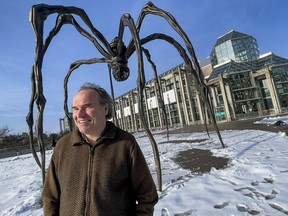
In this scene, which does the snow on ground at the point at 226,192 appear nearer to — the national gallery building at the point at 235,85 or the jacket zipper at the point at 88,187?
the jacket zipper at the point at 88,187

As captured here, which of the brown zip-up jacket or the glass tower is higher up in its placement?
the glass tower

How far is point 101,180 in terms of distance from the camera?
4.61 feet

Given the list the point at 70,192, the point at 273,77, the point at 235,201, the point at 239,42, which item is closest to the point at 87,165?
the point at 70,192

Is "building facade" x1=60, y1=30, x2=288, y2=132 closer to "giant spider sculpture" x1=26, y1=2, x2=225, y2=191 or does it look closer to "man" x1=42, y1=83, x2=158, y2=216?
"giant spider sculpture" x1=26, y1=2, x2=225, y2=191

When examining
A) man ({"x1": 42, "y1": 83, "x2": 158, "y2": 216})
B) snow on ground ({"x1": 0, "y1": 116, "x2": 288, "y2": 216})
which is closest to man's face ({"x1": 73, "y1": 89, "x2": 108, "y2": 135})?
man ({"x1": 42, "y1": 83, "x2": 158, "y2": 216})

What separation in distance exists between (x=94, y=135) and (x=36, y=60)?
152cm

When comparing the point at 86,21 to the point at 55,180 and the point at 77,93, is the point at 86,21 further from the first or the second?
the point at 55,180

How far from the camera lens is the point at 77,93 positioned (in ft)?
5.22

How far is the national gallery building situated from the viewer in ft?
101

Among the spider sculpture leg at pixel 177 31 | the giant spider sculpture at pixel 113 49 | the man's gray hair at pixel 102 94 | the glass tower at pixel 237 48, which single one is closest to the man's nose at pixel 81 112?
the man's gray hair at pixel 102 94

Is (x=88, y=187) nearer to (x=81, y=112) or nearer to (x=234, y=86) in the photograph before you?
(x=81, y=112)

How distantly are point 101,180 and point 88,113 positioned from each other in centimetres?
45

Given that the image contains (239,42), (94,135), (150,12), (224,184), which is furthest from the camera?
(239,42)

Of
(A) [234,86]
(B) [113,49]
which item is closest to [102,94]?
(B) [113,49]
